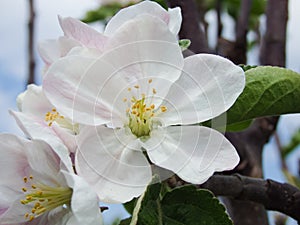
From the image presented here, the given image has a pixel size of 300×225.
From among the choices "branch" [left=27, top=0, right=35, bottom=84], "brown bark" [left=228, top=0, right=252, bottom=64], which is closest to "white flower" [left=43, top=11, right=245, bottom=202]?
"brown bark" [left=228, top=0, right=252, bottom=64]

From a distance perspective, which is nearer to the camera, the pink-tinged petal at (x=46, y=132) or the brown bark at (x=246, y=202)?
the pink-tinged petal at (x=46, y=132)

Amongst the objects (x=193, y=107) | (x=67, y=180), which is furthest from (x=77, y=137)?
(x=193, y=107)

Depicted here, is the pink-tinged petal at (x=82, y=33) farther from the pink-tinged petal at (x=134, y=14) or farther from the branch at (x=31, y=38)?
the branch at (x=31, y=38)

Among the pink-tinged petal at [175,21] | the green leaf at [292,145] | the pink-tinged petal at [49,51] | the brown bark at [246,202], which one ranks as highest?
the pink-tinged petal at [175,21]

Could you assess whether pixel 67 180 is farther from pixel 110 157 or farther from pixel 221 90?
pixel 221 90

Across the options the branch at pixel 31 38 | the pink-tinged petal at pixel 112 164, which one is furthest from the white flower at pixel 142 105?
the branch at pixel 31 38

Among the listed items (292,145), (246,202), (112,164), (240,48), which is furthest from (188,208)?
(292,145)

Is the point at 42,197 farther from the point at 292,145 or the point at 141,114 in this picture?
the point at 292,145
